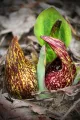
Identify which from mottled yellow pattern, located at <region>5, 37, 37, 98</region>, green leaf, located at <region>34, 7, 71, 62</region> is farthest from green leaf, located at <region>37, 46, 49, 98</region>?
green leaf, located at <region>34, 7, 71, 62</region>

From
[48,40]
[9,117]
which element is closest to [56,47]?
[48,40]

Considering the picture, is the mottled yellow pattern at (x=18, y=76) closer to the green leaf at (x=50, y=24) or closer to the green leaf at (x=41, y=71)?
the green leaf at (x=41, y=71)

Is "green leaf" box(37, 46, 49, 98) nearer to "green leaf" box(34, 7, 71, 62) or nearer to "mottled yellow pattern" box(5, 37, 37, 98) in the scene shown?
"mottled yellow pattern" box(5, 37, 37, 98)

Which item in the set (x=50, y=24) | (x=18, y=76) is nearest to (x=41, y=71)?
(x=18, y=76)

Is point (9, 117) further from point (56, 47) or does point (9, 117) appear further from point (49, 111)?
point (56, 47)

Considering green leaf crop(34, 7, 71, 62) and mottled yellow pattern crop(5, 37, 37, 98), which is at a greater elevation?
green leaf crop(34, 7, 71, 62)

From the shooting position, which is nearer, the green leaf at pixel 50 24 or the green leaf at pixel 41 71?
the green leaf at pixel 41 71

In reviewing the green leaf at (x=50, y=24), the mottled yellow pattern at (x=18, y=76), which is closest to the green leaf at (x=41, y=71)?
the mottled yellow pattern at (x=18, y=76)

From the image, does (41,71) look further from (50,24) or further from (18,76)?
(50,24)
